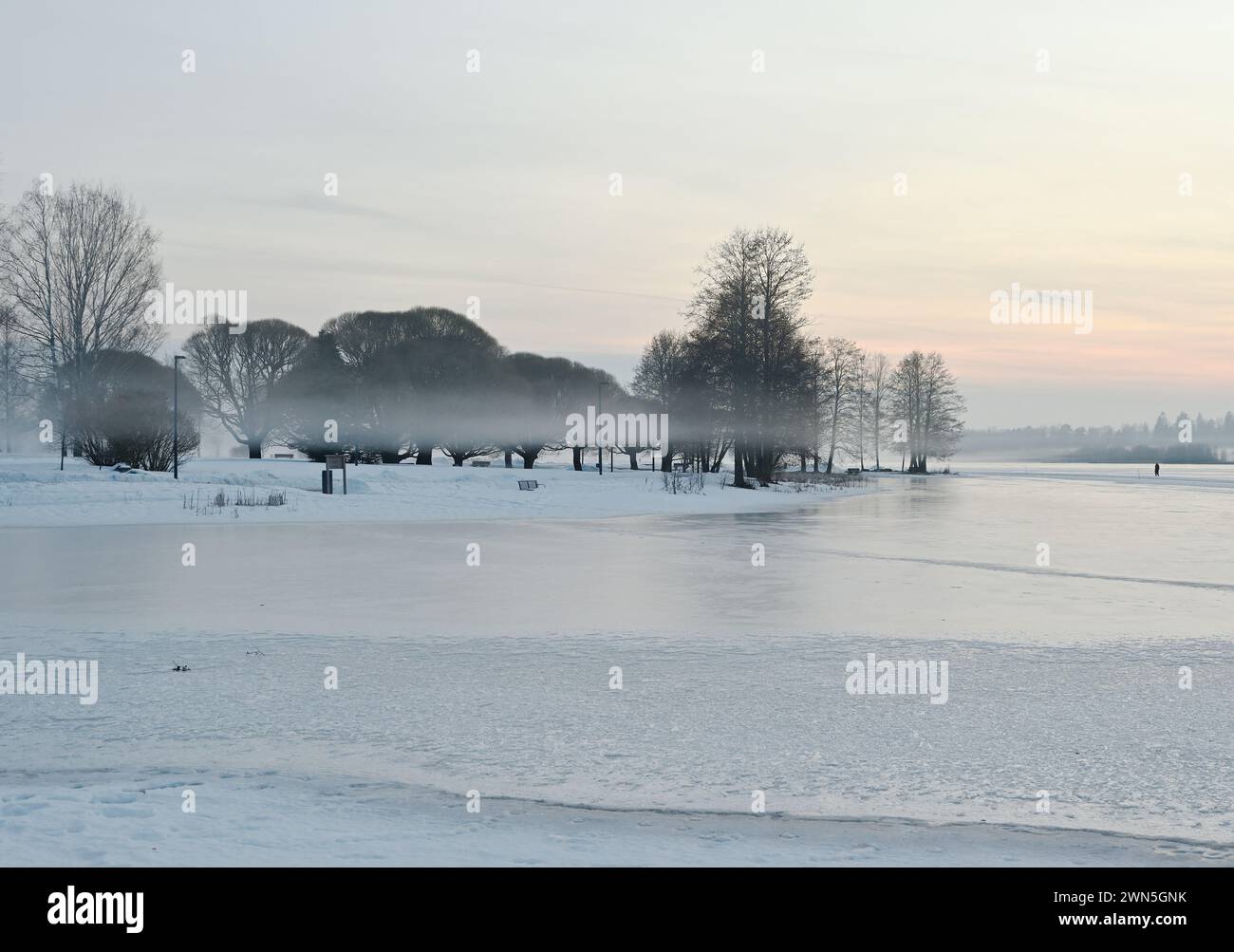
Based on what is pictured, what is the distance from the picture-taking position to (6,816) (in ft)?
17.0

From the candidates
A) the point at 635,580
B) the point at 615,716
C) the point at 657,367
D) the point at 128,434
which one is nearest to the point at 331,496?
the point at 128,434

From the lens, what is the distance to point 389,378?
64938 mm

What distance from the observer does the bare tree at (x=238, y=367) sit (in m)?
69.7
